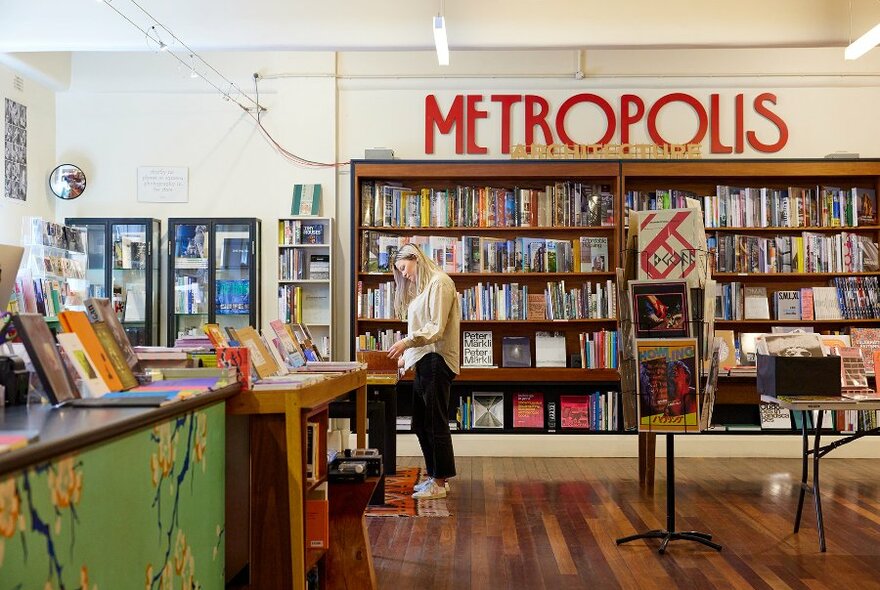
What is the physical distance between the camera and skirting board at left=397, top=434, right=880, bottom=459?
7.67 meters

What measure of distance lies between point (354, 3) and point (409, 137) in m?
1.54

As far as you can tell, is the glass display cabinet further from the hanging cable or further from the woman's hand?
the woman's hand

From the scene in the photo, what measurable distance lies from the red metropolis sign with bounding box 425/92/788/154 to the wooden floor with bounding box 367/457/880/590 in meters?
2.89

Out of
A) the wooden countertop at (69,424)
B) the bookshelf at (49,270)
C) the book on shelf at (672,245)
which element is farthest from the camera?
the bookshelf at (49,270)

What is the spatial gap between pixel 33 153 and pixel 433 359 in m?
4.34

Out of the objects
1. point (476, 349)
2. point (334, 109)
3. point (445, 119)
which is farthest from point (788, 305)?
point (334, 109)

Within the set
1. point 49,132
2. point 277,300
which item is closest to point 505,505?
point 277,300

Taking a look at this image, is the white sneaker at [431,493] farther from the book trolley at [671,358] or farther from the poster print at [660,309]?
the poster print at [660,309]

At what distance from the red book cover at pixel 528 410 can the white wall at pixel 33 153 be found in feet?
14.3

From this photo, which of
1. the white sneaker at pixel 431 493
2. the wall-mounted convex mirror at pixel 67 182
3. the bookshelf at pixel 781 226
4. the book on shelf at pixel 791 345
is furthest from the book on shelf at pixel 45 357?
the wall-mounted convex mirror at pixel 67 182

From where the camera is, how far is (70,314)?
2.54 meters

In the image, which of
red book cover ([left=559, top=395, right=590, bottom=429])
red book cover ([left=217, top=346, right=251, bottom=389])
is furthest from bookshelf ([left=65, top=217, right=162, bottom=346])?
red book cover ([left=217, top=346, right=251, bottom=389])

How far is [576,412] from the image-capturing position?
7.74m

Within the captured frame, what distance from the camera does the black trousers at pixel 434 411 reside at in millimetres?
5656
